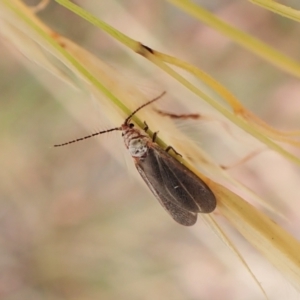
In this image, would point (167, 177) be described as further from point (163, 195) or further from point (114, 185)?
point (114, 185)

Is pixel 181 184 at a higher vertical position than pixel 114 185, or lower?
higher

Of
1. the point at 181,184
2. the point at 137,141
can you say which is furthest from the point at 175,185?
the point at 137,141

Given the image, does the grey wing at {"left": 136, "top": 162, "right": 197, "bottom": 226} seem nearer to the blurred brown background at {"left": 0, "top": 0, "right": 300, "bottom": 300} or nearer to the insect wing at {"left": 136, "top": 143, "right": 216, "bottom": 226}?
the insect wing at {"left": 136, "top": 143, "right": 216, "bottom": 226}

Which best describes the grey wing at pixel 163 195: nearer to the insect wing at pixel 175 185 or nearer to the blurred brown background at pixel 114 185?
the insect wing at pixel 175 185

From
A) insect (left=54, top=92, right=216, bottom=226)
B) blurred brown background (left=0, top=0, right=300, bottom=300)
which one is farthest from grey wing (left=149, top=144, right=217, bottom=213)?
blurred brown background (left=0, top=0, right=300, bottom=300)

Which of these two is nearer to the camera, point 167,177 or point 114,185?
point 167,177

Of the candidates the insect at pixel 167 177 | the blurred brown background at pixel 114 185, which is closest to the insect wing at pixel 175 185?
the insect at pixel 167 177
